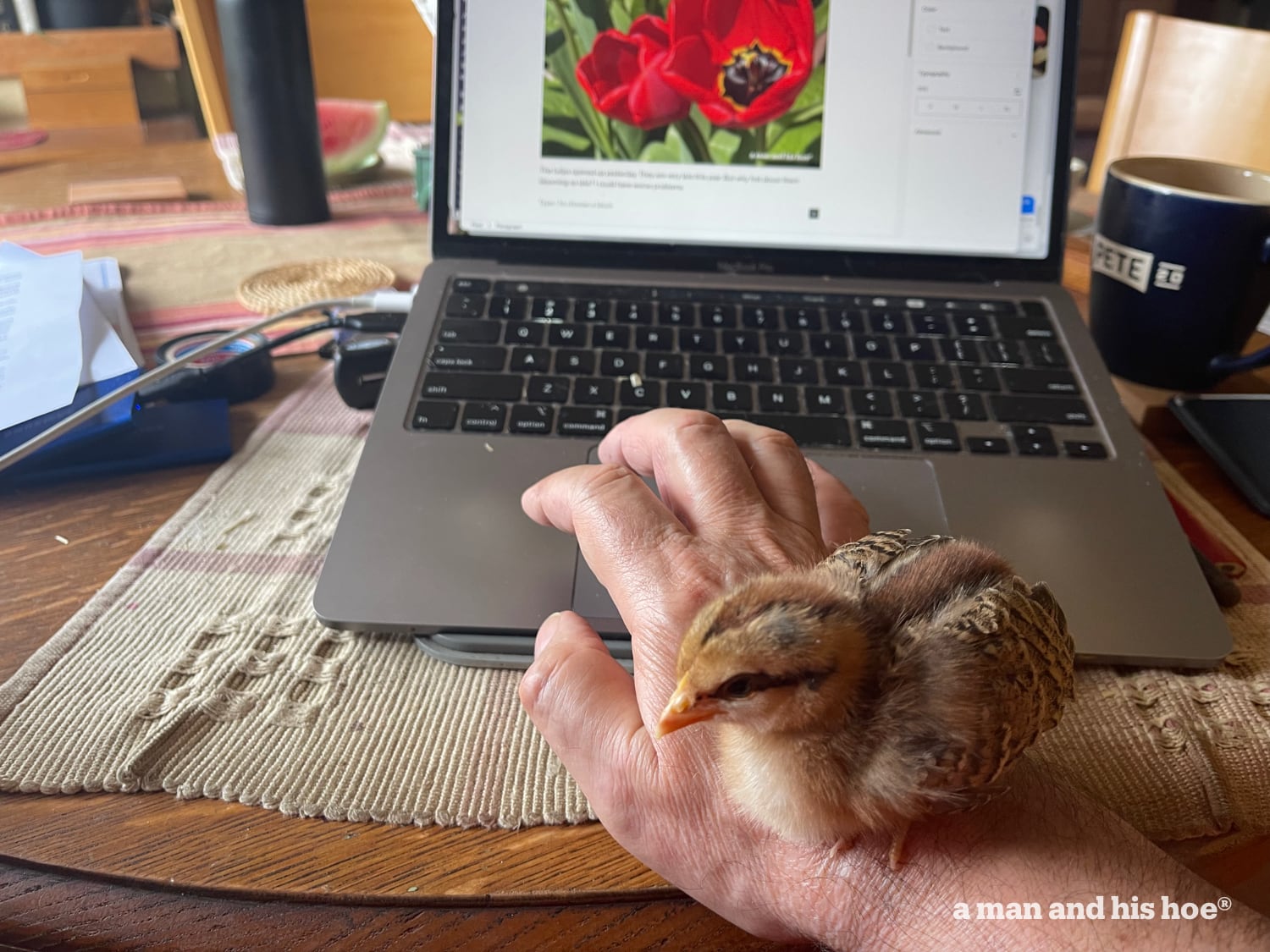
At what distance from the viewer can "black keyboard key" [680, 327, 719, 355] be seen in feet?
2.60

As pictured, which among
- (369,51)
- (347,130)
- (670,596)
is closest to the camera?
(670,596)

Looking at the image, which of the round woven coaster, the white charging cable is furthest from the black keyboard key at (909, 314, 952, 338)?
the round woven coaster

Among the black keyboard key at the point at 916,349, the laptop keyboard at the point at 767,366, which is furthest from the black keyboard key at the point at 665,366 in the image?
the black keyboard key at the point at 916,349

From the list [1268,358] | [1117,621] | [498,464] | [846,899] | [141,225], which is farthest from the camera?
[141,225]

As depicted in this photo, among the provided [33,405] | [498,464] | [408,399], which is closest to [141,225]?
[33,405]

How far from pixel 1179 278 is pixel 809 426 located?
1.50 ft

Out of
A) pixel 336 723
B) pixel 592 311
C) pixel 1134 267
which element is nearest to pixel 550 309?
pixel 592 311

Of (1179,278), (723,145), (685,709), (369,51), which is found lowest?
(685,709)

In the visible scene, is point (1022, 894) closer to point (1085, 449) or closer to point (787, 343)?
point (1085, 449)

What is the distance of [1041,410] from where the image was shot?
73 cm

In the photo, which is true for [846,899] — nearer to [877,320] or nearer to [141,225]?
[877,320]

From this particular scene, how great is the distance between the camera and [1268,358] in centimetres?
82

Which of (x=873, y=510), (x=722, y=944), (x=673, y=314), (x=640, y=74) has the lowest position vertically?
(x=722, y=944)

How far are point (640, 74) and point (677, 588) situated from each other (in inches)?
23.7
